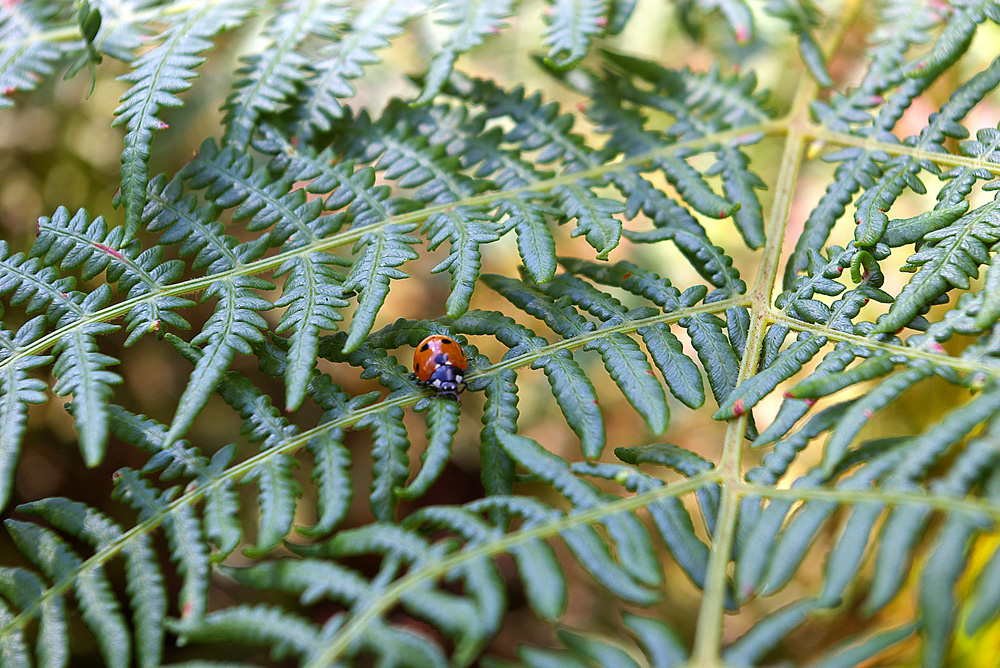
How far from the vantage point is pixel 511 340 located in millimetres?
1625

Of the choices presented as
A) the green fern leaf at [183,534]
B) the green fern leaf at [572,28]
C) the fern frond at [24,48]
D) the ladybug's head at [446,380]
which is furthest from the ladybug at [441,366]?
the fern frond at [24,48]

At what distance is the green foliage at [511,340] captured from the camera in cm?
109

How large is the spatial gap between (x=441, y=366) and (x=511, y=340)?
0.22 metres

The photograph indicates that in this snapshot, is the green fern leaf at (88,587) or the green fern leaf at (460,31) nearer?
the green fern leaf at (88,587)

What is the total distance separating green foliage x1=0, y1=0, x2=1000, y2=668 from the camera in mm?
1087

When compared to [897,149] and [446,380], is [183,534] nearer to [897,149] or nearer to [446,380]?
[446,380]

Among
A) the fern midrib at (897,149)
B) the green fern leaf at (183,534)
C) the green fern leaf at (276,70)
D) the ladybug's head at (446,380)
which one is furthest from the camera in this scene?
the green fern leaf at (276,70)

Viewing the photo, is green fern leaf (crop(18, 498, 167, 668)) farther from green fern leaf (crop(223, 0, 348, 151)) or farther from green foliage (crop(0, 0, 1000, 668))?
green fern leaf (crop(223, 0, 348, 151))

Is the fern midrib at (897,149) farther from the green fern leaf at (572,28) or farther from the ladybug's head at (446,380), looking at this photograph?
the ladybug's head at (446,380)

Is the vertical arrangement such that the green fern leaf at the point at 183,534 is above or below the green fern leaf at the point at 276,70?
below

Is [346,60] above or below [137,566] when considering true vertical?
above

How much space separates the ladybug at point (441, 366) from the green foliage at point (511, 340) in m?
0.04

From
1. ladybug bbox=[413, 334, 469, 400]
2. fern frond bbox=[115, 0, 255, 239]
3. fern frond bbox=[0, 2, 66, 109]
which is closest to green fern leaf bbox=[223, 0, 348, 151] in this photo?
fern frond bbox=[115, 0, 255, 239]

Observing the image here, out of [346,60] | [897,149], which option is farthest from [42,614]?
[897,149]
